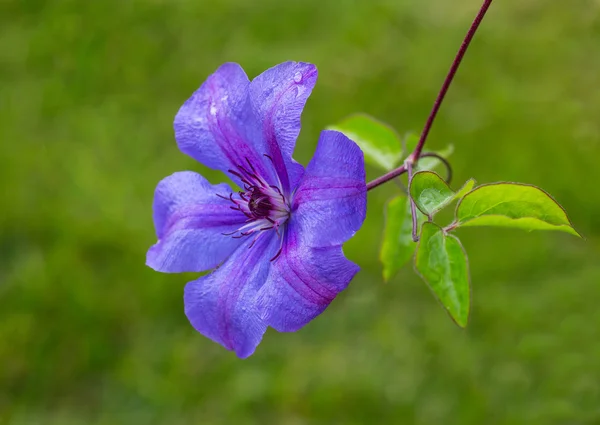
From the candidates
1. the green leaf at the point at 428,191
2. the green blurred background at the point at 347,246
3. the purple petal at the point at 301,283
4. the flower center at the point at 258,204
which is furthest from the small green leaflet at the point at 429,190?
the green blurred background at the point at 347,246

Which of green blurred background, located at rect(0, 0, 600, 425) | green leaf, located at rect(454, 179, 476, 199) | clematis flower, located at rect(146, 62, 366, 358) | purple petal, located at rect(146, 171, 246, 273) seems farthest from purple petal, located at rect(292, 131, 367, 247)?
green blurred background, located at rect(0, 0, 600, 425)

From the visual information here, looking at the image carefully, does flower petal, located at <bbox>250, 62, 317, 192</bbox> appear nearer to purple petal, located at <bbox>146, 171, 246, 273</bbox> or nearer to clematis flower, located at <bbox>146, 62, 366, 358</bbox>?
clematis flower, located at <bbox>146, 62, 366, 358</bbox>

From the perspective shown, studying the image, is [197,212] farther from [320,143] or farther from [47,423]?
[47,423]

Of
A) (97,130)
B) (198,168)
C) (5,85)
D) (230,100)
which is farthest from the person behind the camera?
(5,85)

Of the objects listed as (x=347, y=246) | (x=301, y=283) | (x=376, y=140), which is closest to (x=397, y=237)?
(x=376, y=140)

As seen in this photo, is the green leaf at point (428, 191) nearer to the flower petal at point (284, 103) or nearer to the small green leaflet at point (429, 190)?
the small green leaflet at point (429, 190)

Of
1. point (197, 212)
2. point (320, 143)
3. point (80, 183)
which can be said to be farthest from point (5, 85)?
point (320, 143)

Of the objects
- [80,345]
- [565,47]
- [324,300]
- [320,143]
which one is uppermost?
[320,143]
